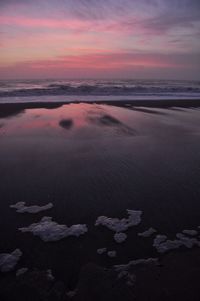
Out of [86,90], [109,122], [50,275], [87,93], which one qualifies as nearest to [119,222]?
[50,275]

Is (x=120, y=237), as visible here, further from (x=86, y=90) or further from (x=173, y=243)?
(x=86, y=90)

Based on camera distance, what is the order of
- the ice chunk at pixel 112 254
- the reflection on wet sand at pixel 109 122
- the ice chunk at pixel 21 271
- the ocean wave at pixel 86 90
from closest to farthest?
the ice chunk at pixel 21 271, the ice chunk at pixel 112 254, the reflection on wet sand at pixel 109 122, the ocean wave at pixel 86 90

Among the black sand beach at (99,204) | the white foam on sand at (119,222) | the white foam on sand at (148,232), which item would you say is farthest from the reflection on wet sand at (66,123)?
the white foam on sand at (148,232)

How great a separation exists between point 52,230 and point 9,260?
28.8 inches

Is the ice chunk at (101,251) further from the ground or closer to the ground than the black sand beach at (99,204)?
closer to the ground

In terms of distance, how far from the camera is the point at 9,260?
3.28 m

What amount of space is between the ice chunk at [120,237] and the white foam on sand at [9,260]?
1.20 metres

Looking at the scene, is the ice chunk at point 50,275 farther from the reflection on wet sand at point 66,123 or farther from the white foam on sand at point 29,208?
the reflection on wet sand at point 66,123

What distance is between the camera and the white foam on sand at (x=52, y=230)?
374 cm

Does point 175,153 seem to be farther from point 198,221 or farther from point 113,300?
point 113,300

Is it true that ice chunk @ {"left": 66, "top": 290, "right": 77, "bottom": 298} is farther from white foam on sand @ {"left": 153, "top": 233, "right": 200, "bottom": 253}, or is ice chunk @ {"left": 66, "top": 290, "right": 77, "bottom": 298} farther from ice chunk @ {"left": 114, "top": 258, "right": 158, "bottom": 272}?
white foam on sand @ {"left": 153, "top": 233, "right": 200, "bottom": 253}

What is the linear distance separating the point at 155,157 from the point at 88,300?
Result: 4675mm

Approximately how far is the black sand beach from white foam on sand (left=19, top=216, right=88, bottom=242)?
87mm

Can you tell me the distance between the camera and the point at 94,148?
7770 mm
